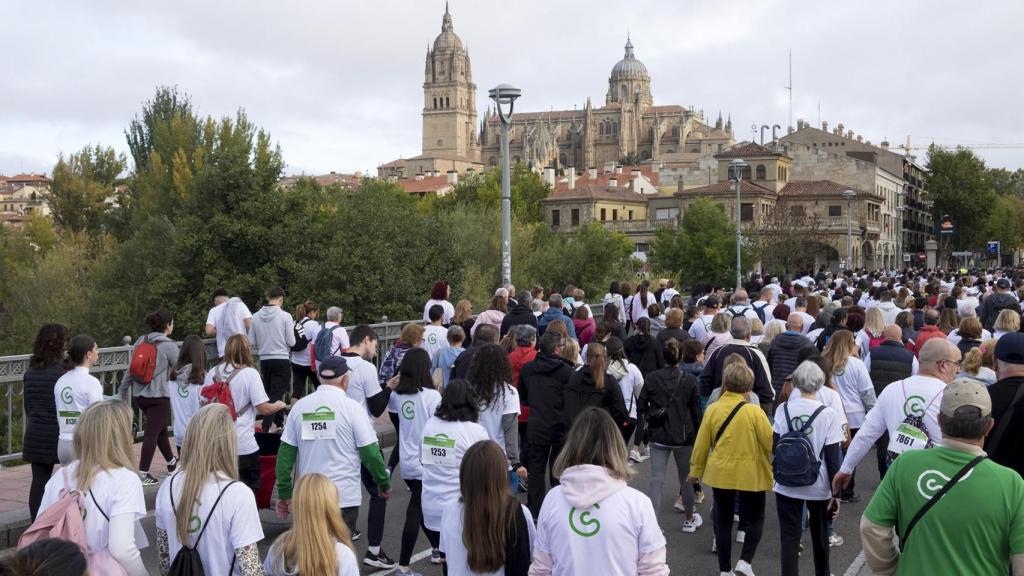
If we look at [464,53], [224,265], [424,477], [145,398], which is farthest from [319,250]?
[464,53]

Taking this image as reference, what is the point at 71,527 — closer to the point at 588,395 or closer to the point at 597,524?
the point at 597,524

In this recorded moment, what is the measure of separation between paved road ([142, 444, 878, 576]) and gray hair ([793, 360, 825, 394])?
1507 mm

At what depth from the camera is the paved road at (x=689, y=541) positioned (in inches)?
298

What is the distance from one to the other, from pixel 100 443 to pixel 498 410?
3.42 metres

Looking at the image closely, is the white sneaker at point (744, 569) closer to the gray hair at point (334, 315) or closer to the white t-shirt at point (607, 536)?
the white t-shirt at point (607, 536)

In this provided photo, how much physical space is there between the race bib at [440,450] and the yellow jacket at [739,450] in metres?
1.90

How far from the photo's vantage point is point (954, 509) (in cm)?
403

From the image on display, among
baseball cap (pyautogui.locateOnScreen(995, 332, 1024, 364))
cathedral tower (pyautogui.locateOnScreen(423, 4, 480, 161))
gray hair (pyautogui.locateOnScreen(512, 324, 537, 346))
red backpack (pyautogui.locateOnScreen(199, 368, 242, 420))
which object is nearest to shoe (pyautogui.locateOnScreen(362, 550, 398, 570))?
red backpack (pyautogui.locateOnScreen(199, 368, 242, 420))

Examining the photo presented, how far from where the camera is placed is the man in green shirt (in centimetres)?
396

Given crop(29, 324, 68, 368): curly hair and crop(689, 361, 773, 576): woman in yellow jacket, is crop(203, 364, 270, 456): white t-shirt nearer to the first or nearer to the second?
crop(29, 324, 68, 368): curly hair

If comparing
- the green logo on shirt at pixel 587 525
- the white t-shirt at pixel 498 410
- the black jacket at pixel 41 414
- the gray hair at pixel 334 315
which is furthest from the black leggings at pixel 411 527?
the gray hair at pixel 334 315

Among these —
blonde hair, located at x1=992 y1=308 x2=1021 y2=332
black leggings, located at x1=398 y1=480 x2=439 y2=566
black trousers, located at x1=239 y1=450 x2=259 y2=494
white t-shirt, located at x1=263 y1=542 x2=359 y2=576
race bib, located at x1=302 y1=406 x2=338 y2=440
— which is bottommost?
black leggings, located at x1=398 y1=480 x2=439 y2=566

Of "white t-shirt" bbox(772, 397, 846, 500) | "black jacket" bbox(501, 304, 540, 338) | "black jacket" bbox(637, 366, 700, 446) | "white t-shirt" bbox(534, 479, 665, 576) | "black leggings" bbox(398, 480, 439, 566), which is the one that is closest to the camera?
"white t-shirt" bbox(534, 479, 665, 576)

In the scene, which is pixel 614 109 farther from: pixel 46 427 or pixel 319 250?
pixel 46 427
